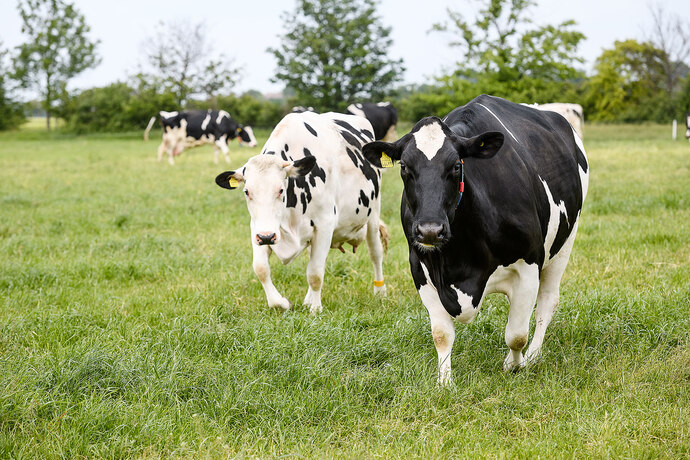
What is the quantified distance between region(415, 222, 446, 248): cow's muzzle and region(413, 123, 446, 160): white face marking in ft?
1.35

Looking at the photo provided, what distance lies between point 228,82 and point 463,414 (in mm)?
48422

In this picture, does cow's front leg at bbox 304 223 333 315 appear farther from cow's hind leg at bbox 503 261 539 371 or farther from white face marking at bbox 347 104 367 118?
white face marking at bbox 347 104 367 118

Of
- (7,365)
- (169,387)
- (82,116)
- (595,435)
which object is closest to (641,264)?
(595,435)

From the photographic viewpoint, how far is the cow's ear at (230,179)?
5043 mm

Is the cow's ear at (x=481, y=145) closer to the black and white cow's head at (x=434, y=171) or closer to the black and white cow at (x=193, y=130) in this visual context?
the black and white cow's head at (x=434, y=171)

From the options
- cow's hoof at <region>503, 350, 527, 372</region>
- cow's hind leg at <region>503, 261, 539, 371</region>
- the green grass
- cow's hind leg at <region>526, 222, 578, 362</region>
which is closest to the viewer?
the green grass

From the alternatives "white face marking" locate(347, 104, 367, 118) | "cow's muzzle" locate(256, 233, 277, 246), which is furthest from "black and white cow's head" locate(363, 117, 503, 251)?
"white face marking" locate(347, 104, 367, 118)

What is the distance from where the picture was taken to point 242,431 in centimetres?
327

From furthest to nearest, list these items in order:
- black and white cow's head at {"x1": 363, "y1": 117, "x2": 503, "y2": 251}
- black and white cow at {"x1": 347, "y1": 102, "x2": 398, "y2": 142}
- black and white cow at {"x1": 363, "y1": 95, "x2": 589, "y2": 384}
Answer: black and white cow at {"x1": 347, "y1": 102, "x2": 398, "y2": 142}
black and white cow at {"x1": 363, "y1": 95, "x2": 589, "y2": 384}
black and white cow's head at {"x1": 363, "y1": 117, "x2": 503, "y2": 251}

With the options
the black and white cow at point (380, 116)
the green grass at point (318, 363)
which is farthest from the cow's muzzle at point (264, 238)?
the black and white cow at point (380, 116)

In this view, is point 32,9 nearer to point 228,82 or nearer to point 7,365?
point 228,82

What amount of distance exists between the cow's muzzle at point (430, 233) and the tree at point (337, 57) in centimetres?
4855

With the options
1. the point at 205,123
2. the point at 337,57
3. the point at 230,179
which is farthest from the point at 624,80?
the point at 230,179

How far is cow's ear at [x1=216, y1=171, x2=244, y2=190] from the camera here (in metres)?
5.04
